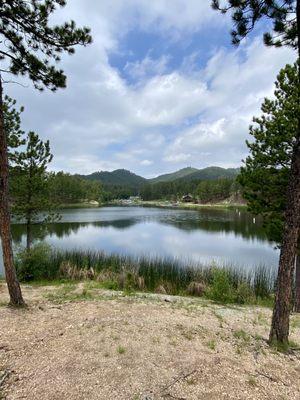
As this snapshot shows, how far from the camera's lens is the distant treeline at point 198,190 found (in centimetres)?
9806

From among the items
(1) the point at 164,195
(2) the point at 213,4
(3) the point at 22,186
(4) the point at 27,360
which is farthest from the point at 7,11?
(1) the point at 164,195

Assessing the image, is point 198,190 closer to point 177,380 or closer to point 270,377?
point 270,377

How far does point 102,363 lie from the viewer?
4.04m

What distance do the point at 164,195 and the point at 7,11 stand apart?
133737 mm

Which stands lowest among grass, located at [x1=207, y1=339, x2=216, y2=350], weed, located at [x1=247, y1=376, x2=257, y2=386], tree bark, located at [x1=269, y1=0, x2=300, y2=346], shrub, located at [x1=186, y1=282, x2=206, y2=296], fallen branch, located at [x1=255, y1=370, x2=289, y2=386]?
shrub, located at [x1=186, y1=282, x2=206, y2=296]

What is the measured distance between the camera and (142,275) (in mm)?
12453

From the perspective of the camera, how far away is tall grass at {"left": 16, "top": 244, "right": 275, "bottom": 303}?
1085 centimetres

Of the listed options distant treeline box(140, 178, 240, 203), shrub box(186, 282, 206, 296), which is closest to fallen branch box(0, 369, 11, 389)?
shrub box(186, 282, 206, 296)

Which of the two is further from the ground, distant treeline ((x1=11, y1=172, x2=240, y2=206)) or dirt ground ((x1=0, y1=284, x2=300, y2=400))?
distant treeline ((x1=11, y1=172, x2=240, y2=206))

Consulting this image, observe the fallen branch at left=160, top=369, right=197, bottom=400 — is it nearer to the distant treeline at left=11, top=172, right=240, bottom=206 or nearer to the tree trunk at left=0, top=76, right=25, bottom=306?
the tree trunk at left=0, top=76, right=25, bottom=306

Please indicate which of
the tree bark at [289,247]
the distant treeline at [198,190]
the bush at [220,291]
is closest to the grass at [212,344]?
the tree bark at [289,247]

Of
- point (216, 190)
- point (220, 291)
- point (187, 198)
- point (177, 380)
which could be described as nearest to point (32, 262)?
point (220, 291)

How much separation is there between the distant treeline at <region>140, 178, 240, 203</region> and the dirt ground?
64842mm

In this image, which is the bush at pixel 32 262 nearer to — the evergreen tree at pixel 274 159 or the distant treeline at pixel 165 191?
the evergreen tree at pixel 274 159
